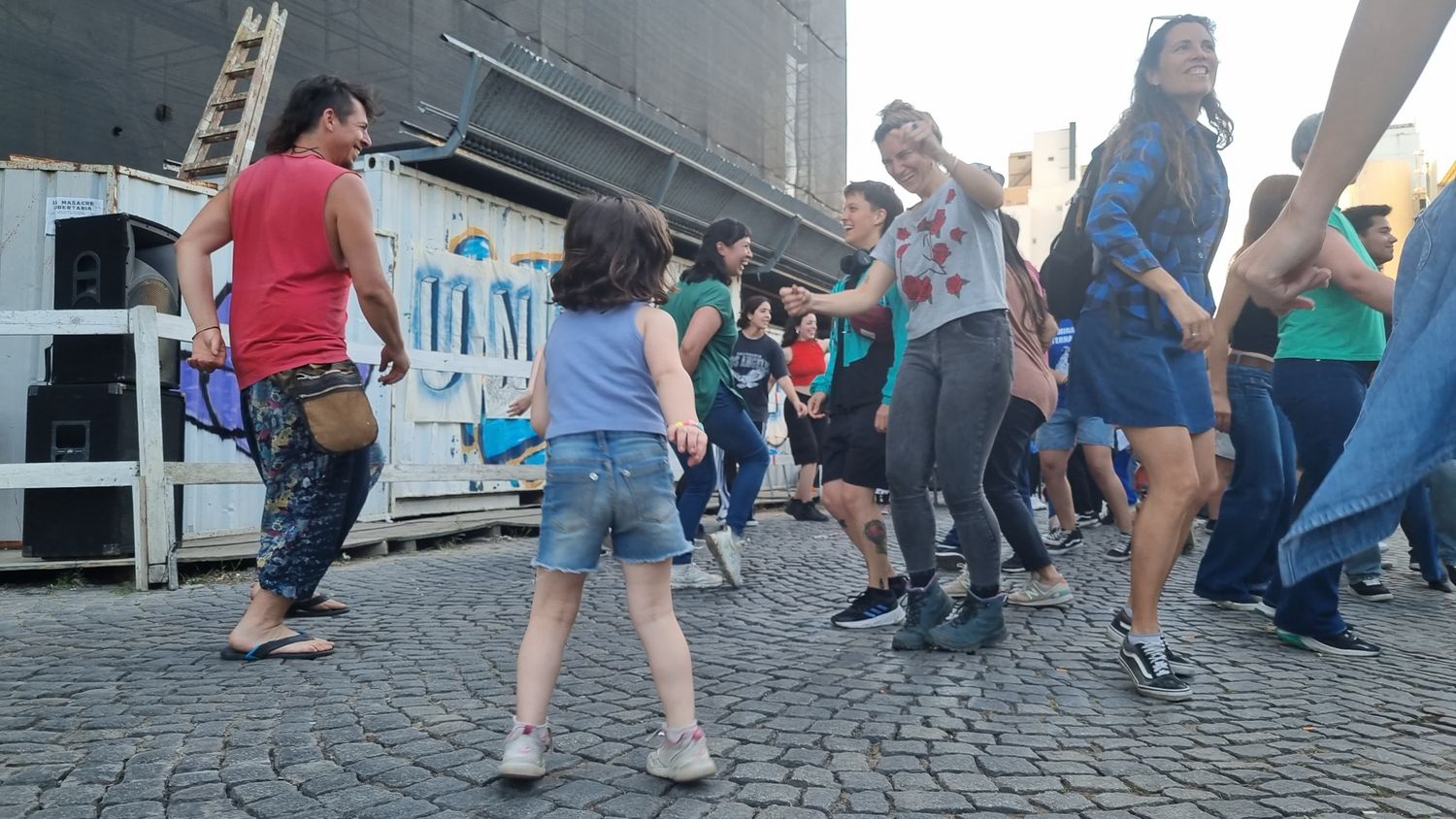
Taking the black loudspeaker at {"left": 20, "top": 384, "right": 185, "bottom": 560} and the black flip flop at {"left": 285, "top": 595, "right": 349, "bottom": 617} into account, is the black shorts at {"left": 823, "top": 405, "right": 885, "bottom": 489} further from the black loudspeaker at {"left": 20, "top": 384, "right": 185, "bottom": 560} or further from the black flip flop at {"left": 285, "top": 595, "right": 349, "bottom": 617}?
the black loudspeaker at {"left": 20, "top": 384, "right": 185, "bottom": 560}

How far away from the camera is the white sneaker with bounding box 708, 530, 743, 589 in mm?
5555

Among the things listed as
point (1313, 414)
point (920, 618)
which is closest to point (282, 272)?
point (920, 618)

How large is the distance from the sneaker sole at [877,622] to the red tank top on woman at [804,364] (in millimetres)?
6808

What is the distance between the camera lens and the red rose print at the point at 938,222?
13.0ft

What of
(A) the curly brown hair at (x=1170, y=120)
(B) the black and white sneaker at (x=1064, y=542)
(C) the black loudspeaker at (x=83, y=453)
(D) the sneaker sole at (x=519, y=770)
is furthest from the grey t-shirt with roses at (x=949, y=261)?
(C) the black loudspeaker at (x=83, y=453)

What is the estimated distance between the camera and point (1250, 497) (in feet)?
15.4

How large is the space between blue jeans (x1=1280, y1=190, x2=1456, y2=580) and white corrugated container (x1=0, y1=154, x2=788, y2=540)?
256 inches

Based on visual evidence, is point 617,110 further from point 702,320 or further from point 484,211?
point 702,320

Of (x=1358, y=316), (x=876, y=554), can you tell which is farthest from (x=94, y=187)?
(x=1358, y=316)

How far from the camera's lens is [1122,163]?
3.66 metres

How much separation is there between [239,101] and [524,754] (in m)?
8.33

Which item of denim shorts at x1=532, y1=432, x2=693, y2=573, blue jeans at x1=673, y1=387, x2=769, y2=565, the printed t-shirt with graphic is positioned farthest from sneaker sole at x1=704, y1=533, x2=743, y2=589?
the printed t-shirt with graphic

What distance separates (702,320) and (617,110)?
8398mm

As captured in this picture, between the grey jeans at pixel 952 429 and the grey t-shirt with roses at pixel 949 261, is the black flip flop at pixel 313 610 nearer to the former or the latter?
the grey jeans at pixel 952 429
